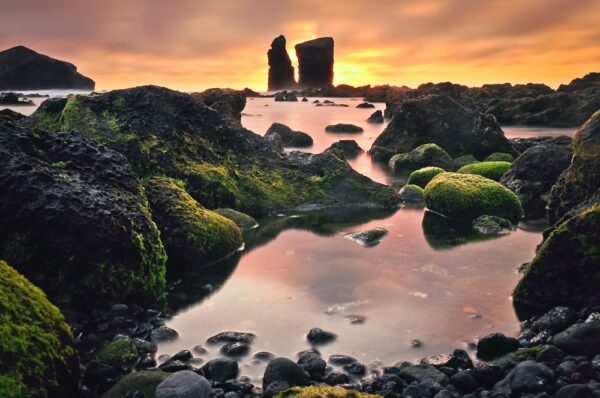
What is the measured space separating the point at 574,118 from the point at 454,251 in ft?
184

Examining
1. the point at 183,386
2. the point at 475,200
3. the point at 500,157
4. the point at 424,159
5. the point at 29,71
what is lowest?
the point at 183,386

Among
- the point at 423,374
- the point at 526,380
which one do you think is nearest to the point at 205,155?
the point at 423,374

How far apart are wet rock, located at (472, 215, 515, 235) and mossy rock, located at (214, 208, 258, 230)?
226 inches

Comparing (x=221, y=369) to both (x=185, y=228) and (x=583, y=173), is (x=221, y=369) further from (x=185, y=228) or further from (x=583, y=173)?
(x=583, y=173)

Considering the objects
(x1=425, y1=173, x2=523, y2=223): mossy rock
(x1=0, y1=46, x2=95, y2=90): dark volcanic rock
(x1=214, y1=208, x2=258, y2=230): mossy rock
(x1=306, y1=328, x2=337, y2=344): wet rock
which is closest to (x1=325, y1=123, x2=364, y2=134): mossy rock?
(x1=425, y1=173, x2=523, y2=223): mossy rock

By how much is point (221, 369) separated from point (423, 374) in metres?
2.31

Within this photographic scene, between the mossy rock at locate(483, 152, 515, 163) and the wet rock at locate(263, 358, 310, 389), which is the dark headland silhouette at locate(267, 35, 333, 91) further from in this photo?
the wet rock at locate(263, 358, 310, 389)

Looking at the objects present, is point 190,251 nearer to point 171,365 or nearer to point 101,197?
point 101,197

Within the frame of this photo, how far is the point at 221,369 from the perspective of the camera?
6.09 meters

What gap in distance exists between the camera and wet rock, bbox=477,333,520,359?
6.50m

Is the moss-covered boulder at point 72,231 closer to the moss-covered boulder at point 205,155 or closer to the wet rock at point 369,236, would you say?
the wet rock at point 369,236

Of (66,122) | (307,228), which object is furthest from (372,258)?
(66,122)

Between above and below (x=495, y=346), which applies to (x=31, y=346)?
above

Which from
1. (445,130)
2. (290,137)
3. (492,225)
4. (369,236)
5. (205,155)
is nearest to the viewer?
(369,236)
